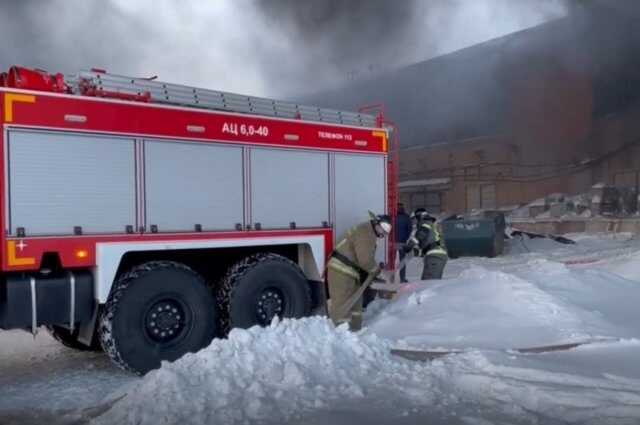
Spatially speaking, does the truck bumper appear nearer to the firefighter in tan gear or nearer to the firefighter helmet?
the firefighter in tan gear

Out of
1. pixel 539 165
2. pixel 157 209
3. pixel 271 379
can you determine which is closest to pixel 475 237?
pixel 539 165

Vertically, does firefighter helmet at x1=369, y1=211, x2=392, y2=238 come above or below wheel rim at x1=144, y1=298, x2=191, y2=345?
above

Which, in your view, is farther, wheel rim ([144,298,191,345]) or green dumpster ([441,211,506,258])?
green dumpster ([441,211,506,258])

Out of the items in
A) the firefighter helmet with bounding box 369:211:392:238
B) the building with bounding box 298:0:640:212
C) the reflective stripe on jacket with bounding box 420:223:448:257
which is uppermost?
the building with bounding box 298:0:640:212

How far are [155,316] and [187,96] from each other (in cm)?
198

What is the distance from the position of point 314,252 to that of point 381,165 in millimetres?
1477

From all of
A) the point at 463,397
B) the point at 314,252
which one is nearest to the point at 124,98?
the point at 314,252

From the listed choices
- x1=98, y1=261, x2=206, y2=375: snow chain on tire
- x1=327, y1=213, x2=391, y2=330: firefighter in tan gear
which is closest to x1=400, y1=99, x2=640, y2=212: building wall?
x1=327, y1=213, x2=391, y2=330: firefighter in tan gear

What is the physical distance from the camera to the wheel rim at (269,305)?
613 centimetres

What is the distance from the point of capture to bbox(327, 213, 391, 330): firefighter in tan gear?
249 inches

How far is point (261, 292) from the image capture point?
6.16m

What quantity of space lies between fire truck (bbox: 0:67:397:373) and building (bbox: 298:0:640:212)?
14.5 meters

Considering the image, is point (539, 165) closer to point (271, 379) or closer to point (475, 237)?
point (475, 237)

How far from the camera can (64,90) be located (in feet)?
16.8
